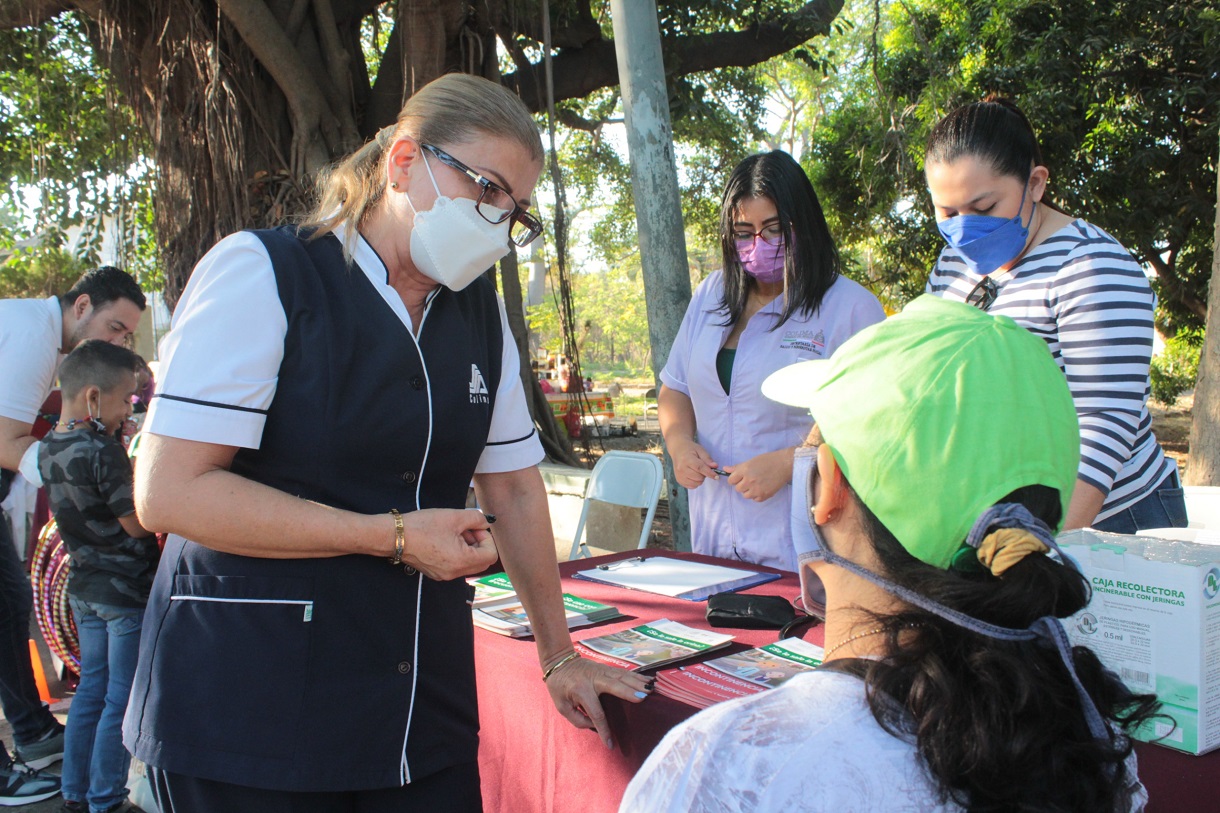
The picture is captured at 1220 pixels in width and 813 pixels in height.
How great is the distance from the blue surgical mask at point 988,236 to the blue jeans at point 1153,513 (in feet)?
2.09

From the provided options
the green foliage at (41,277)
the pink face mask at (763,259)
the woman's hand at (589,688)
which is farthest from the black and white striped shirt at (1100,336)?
the green foliage at (41,277)

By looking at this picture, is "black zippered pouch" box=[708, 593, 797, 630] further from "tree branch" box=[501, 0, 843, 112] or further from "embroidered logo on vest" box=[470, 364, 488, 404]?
"tree branch" box=[501, 0, 843, 112]

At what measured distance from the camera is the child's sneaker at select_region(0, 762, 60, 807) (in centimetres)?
338

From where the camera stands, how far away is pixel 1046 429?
90 cm

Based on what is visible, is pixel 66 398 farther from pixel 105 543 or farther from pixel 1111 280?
pixel 1111 280

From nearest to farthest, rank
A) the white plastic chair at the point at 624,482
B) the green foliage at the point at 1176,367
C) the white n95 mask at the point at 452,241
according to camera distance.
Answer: the white n95 mask at the point at 452,241
the white plastic chair at the point at 624,482
the green foliage at the point at 1176,367

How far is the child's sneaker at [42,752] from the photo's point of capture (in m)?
3.62

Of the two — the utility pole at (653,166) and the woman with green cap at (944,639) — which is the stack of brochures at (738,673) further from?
the utility pole at (653,166)

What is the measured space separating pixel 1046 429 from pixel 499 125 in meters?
1.04

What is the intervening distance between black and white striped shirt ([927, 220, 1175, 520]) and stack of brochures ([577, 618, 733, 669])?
86 centimetres

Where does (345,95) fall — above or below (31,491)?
above

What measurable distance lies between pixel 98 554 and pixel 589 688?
2.23 meters

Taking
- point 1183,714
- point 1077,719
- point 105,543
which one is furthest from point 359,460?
point 105,543

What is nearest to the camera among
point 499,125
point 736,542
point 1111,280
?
point 499,125
